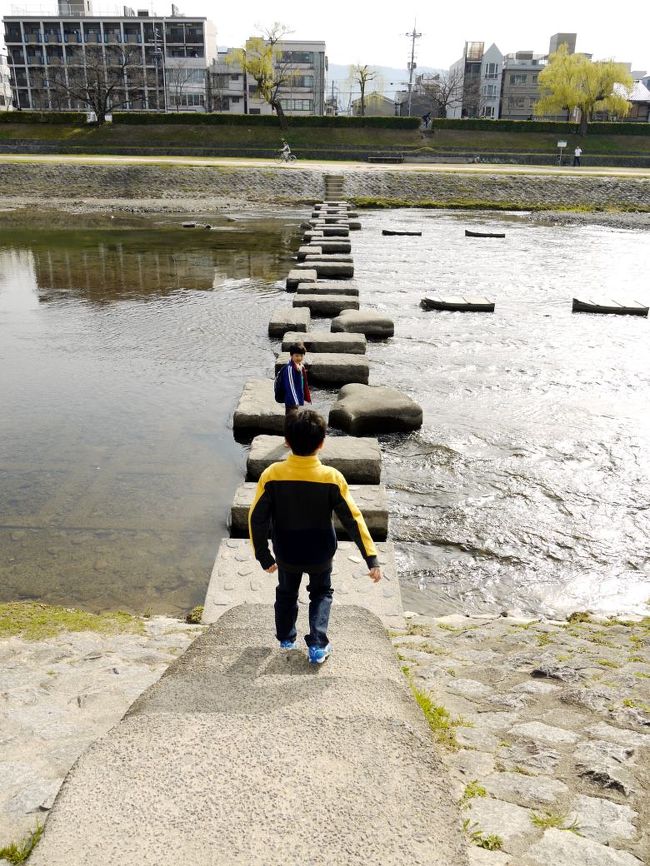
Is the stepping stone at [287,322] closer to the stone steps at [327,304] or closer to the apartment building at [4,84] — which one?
the stone steps at [327,304]

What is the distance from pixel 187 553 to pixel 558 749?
12.3 ft

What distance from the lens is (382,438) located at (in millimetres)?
8695

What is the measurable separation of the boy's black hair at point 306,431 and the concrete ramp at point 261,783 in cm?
120

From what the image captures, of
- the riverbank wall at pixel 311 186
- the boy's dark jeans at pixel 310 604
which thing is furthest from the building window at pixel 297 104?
the boy's dark jeans at pixel 310 604

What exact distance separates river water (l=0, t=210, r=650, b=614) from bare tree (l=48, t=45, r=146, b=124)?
165 feet

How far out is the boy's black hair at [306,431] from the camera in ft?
12.5

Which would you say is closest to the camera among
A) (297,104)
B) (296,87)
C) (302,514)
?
(302,514)

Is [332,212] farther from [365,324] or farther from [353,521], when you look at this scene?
[353,521]

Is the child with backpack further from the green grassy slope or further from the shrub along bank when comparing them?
the green grassy slope

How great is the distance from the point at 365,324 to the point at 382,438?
4718 millimetres

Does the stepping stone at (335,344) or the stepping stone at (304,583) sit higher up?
the stepping stone at (335,344)

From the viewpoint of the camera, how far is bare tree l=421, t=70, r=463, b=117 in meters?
86.5

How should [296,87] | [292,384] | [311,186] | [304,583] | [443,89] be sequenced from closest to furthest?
1. [304,583]
2. [292,384]
3. [311,186]
4. [443,89]
5. [296,87]

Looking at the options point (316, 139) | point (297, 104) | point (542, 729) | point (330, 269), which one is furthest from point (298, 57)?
point (542, 729)
